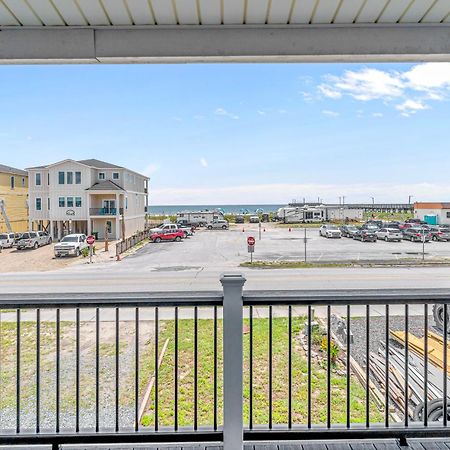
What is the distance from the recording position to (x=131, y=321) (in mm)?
6418

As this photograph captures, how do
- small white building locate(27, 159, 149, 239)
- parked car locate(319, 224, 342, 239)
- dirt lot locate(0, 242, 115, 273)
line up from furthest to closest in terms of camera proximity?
1. parked car locate(319, 224, 342, 239)
2. small white building locate(27, 159, 149, 239)
3. dirt lot locate(0, 242, 115, 273)

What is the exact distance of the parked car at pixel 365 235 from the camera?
1916cm

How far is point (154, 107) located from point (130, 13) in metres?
2.05

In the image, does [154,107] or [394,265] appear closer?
[154,107]

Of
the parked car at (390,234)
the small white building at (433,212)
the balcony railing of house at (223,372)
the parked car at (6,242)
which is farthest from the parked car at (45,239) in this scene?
the parked car at (390,234)

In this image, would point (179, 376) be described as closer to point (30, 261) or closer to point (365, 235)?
point (30, 261)

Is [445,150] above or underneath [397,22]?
underneath

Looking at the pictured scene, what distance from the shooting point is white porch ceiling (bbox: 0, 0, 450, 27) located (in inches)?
62.2

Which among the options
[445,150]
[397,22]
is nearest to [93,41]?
[397,22]

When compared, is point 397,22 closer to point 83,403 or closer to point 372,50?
point 372,50

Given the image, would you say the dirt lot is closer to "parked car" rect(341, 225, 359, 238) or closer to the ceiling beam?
the ceiling beam

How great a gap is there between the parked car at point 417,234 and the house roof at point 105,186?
15551 mm

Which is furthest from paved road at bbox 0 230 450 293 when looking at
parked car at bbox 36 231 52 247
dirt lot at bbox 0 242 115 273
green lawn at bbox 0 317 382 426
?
green lawn at bbox 0 317 382 426

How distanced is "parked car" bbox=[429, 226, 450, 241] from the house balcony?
1611 cm
